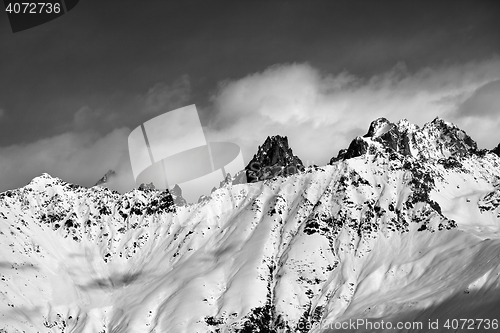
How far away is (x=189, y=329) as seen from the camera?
19938 centimetres

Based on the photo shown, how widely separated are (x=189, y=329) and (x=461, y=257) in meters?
118

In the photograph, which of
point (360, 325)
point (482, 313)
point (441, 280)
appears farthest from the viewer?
point (441, 280)

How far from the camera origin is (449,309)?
152 m

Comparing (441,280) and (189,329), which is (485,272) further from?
(189,329)

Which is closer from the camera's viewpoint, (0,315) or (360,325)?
(360,325)

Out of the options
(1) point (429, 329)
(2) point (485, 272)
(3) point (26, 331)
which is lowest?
(1) point (429, 329)

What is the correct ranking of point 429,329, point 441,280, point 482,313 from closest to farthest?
point 482,313 < point 429,329 < point 441,280

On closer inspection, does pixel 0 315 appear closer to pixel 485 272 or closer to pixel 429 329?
pixel 429 329

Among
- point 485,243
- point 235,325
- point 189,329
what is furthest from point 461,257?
point 189,329

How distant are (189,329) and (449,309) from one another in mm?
103941

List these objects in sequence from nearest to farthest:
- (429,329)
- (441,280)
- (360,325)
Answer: (429,329) < (360,325) < (441,280)

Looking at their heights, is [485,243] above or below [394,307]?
above

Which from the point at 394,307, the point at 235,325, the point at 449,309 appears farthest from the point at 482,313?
the point at 235,325

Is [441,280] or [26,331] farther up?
[26,331]
